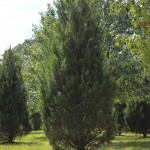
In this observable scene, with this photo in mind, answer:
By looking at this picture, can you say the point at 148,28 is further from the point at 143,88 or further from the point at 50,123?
the point at 143,88

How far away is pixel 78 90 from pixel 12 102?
38.0ft

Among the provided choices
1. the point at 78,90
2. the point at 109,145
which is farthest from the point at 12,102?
the point at 78,90

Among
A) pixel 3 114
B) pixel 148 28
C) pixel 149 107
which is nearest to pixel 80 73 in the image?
pixel 148 28

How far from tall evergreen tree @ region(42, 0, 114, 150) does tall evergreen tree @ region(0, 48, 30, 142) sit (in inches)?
424

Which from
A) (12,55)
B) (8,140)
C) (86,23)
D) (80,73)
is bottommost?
(8,140)

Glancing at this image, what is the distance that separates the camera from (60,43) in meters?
9.32

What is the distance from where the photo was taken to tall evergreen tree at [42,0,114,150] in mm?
9016

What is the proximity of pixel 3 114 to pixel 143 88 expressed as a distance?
8.84 metres

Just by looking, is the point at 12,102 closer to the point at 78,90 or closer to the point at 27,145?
the point at 27,145

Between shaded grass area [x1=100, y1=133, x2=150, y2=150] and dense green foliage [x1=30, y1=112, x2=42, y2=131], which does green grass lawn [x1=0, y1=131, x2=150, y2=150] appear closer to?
shaded grass area [x1=100, y1=133, x2=150, y2=150]

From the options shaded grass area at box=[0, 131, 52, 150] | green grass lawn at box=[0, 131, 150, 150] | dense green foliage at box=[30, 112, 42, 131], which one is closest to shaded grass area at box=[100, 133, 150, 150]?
green grass lawn at box=[0, 131, 150, 150]

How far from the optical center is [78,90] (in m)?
9.11

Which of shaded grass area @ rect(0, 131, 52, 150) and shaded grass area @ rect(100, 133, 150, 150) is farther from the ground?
shaded grass area @ rect(0, 131, 52, 150)

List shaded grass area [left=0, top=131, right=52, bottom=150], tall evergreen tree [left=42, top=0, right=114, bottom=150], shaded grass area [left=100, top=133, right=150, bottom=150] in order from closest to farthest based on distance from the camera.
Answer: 1. tall evergreen tree [left=42, top=0, right=114, bottom=150]
2. shaded grass area [left=0, top=131, right=52, bottom=150]
3. shaded grass area [left=100, top=133, right=150, bottom=150]
